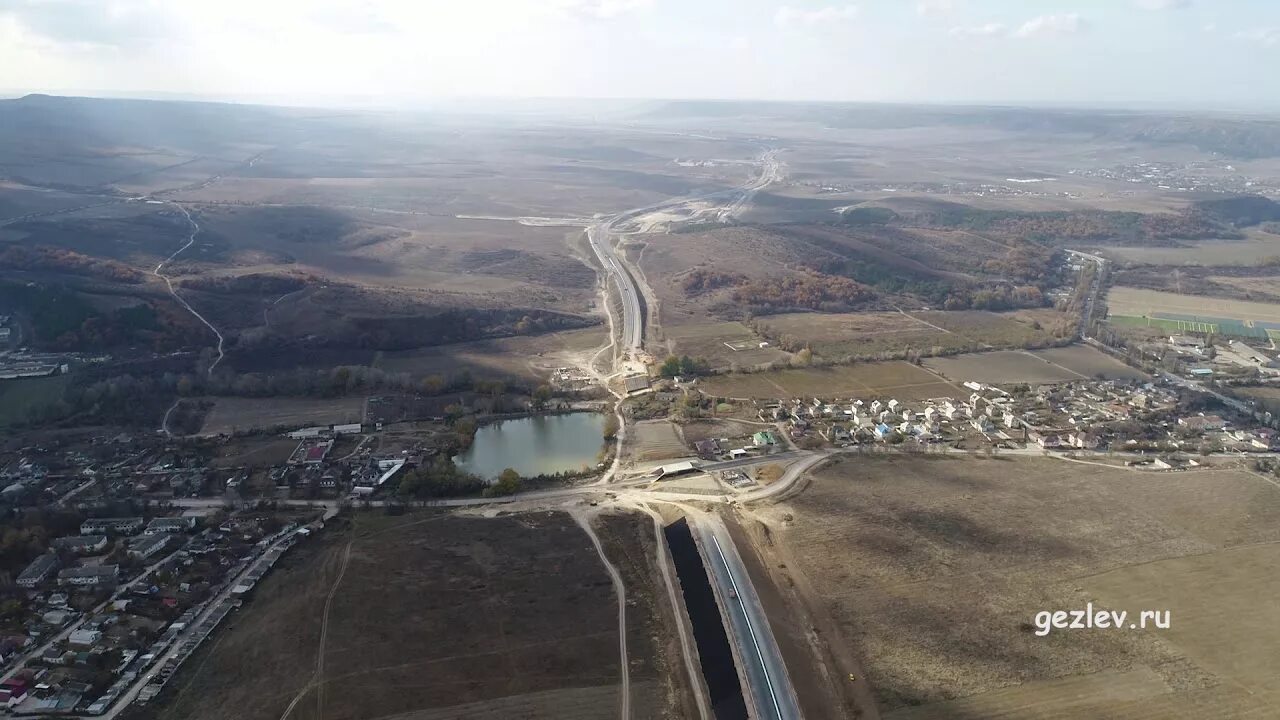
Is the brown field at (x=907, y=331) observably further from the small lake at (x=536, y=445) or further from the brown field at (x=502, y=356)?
the small lake at (x=536, y=445)

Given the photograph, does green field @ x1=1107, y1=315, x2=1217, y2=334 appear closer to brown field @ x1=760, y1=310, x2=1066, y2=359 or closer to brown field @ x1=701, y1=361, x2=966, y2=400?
brown field @ x1=760, y1=310, x2=1066, y2=359

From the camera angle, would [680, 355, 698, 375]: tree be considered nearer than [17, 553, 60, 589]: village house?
No

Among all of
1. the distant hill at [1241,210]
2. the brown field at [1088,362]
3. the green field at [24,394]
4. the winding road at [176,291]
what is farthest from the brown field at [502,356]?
the distant hill at [1241,210]

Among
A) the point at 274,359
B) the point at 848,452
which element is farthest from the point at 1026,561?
the point at 274,359

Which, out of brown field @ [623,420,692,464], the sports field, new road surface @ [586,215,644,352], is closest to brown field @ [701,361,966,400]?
brown field @ [623,420,692,464]

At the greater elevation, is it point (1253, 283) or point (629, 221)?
point (629, 221)

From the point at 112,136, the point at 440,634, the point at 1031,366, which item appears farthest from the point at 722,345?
the point at 112,136

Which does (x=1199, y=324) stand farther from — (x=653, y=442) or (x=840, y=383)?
(x=653, y=442)
